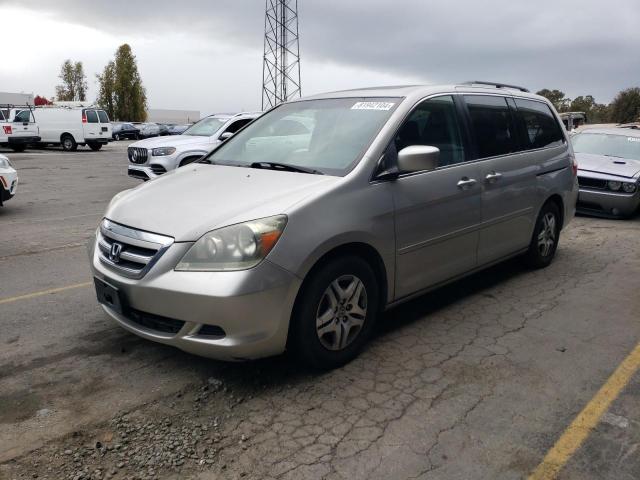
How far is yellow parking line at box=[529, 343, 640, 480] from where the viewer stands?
2637 millimetres

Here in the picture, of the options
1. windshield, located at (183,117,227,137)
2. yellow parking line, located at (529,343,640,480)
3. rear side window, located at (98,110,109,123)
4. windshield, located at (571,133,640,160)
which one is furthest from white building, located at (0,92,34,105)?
yellow parking line, located at (529,343,640,480)

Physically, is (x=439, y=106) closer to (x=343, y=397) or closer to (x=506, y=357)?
(x=506, y=357)

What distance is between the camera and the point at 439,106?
4383 millimetres

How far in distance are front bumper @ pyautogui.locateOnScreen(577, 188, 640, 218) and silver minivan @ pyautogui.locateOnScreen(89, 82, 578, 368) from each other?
4.57 meters

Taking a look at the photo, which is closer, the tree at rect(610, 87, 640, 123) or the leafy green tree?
the tree at rect(610, 87, 640, 123)

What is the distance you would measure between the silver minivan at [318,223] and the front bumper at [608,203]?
4.57 metres

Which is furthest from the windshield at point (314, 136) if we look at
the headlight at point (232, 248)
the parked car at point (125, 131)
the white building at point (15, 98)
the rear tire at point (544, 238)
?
the white building at point (15, 98)

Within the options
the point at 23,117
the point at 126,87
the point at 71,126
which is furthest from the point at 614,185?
the point at 126,87

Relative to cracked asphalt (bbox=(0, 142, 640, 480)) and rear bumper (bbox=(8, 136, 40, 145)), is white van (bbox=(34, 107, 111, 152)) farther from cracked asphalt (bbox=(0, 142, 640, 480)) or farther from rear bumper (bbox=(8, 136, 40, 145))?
cracked asphalt (bbox=(0, 142, 640, 480))

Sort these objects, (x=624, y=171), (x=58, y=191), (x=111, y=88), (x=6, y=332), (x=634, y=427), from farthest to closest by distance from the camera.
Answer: (x=111, y=88), (x=58, y=191), (x=624, y=171), (x=6, y=332), (x=634, y=427)

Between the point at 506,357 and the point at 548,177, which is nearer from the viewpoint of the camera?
the point at 506,357

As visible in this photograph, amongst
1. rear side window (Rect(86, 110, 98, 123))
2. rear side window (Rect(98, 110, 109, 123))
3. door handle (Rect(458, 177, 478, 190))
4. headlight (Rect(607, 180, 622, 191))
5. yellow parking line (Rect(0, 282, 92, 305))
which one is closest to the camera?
door handle (Rect(458, 177, 478, 190))

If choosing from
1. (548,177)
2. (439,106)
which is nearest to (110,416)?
(439,106)

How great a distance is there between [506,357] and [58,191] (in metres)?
11.3
